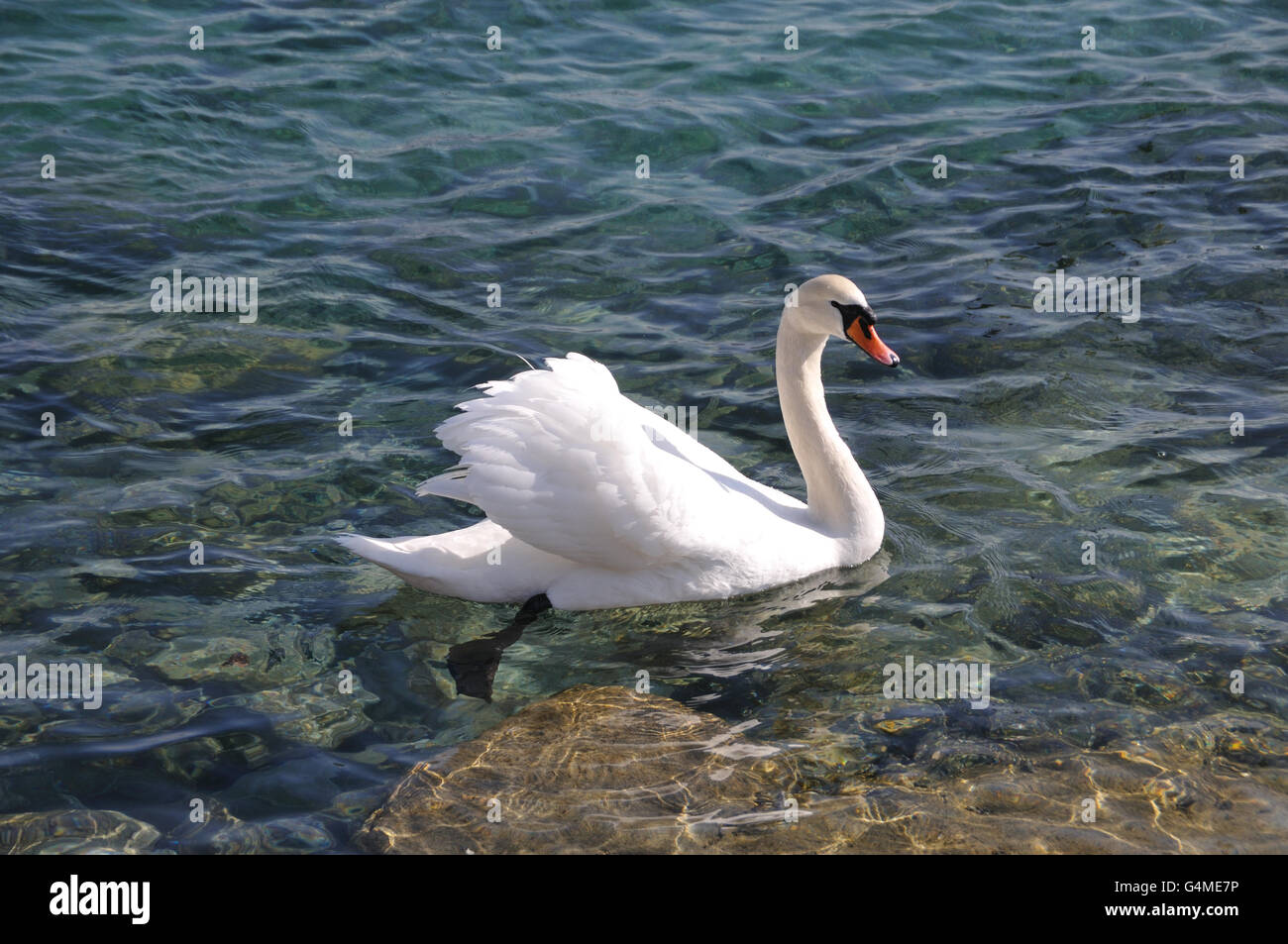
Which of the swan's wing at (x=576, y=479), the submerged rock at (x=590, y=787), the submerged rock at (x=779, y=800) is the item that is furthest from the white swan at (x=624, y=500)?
the submerged rock at (x=779, y=800)

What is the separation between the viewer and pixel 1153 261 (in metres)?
10.3

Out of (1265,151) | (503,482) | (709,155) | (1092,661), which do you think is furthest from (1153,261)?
(503,482)

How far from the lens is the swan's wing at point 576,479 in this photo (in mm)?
6531

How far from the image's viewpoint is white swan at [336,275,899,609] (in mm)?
6547

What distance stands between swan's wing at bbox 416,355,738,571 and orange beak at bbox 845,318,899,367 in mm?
1138

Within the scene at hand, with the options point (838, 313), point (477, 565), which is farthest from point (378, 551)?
point (838, 313)

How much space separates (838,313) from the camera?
23.3ft

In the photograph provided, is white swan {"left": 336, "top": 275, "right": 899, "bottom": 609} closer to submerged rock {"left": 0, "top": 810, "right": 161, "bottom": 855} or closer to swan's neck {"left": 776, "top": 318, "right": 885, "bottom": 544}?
swan's neck {"left": 776, "top": 318, "right": 885, "bottom": 544}

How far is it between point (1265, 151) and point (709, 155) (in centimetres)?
464

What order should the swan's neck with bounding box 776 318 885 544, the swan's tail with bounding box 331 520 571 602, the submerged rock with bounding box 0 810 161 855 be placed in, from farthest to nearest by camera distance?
the swan's neck with bounding box 776 318 885 544, the swan's tail with bounding box 331 520 571 602, the submerged rock with bounding box 0 810 161 855

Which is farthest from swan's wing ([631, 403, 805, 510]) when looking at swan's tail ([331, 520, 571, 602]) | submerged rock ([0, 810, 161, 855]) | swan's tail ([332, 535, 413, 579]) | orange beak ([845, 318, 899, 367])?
submerged rock ([0, 810, 161, 855])

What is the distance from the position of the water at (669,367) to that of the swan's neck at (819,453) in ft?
1.08

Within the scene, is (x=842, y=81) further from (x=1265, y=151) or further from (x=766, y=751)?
(x=766, y=751)
